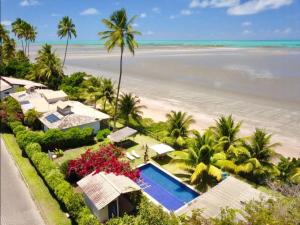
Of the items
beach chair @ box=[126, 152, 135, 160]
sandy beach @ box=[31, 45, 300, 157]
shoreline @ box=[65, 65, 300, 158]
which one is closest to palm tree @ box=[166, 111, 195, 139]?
beach chair @ box=[126, 152, 135, 160]

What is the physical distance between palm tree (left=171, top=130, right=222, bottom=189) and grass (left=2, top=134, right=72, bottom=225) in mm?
8722

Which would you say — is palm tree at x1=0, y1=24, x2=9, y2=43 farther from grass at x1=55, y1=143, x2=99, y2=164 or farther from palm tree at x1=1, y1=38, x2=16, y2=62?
grass at x1=55, y1=143, x2=99, y2=164

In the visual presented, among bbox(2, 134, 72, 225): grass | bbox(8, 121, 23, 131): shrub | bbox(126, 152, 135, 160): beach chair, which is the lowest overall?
bbox(2, 134, 72, 225): grass

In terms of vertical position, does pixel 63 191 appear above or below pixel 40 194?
above

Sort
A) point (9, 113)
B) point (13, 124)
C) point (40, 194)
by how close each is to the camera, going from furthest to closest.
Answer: point (9, 113), point (13, 124), point (40, 194)

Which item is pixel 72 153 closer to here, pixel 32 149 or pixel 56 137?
pixel 56 137

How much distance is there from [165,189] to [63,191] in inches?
289

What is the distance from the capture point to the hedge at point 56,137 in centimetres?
2584

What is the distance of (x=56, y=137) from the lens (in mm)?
26922

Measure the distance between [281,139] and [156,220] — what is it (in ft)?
67.4

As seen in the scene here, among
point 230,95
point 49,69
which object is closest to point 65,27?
point 49,69

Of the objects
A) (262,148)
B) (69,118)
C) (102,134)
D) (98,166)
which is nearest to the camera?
(98,166)

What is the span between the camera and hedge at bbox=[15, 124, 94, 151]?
84.8ft

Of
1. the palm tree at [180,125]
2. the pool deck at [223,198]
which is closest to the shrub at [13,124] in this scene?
the palm tree at [180,125]
